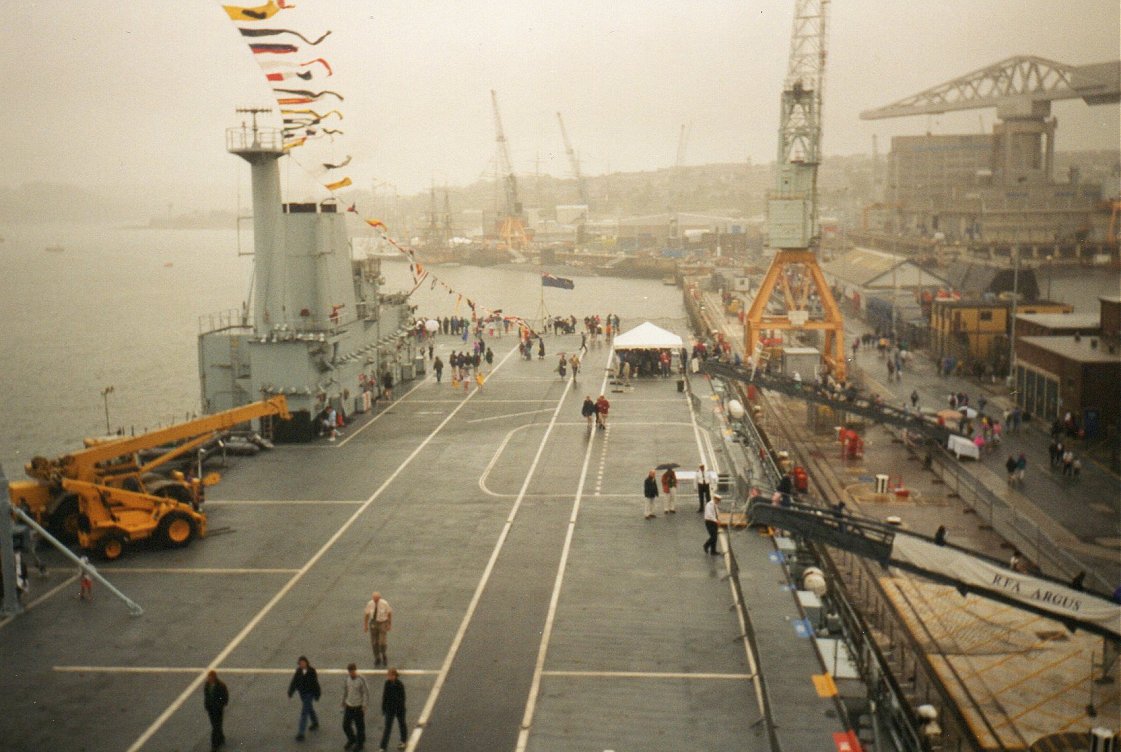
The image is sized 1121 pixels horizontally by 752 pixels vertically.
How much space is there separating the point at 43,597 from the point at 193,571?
9.21ft

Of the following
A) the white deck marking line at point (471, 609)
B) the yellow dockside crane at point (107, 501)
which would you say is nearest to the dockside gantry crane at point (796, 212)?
the white deck marking line at point (471, 609)

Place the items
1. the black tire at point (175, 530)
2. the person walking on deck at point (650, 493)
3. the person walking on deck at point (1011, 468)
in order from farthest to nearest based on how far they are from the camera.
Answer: the person walking on deck at point (1011, 468) < the person walking on deck at point (650, 493) < the black tire at point (175, 530)

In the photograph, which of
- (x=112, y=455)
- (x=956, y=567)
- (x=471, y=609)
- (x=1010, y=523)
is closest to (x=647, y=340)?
(x=1010, y=523)

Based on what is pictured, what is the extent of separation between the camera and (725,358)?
5038cm

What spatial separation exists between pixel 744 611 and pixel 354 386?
81.6 feet

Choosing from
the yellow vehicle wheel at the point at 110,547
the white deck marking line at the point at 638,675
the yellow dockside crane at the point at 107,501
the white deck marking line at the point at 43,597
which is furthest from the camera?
→ the yellow dockside crane at the point at 107,501

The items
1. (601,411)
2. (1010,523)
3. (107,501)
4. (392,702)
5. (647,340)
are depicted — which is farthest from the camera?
(647,340)

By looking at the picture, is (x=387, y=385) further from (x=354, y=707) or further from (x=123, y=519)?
(x=354, y=707)

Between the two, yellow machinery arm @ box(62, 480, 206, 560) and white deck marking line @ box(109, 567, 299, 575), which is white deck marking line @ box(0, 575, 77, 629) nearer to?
white deck marking line @ box(109, 567, 299, 575)

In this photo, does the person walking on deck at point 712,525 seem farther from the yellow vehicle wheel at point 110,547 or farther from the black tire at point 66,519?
the black tire at point 66,519

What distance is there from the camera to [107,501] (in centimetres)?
2359

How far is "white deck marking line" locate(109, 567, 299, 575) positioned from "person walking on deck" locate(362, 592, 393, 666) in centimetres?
568

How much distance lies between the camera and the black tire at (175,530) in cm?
2394

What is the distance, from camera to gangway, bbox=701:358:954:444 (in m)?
30.6
